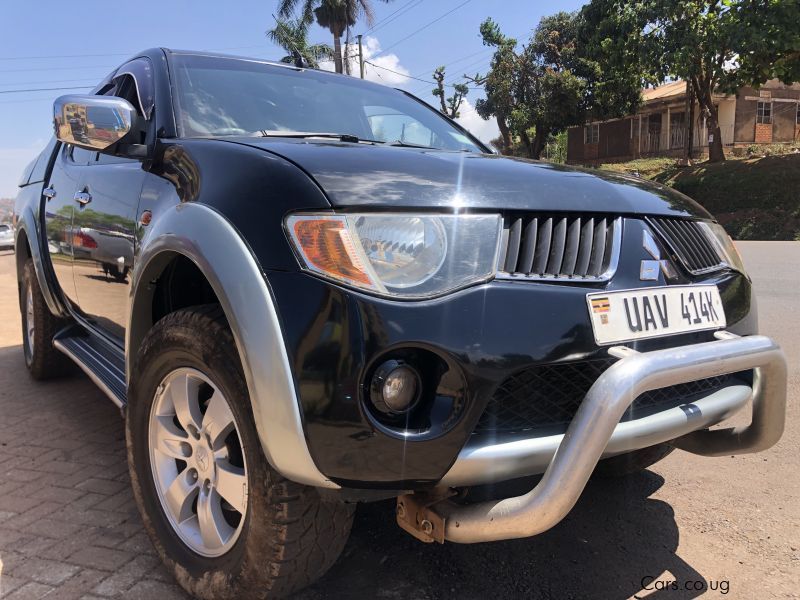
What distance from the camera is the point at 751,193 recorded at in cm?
1908

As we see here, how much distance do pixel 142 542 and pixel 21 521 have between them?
0.57 m

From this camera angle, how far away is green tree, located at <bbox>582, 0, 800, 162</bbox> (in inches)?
644

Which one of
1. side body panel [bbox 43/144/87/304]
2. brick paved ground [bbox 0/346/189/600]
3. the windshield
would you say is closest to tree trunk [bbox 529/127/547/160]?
the windshield

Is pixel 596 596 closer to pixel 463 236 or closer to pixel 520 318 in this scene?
pixel 520 318

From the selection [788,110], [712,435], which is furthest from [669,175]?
[712,435]

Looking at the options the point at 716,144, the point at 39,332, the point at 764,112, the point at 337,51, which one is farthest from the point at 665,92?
the point at 39,332

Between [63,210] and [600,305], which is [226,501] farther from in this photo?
[63,210]

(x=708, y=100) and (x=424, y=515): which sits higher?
(x=708, y=100)

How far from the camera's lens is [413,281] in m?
1.58

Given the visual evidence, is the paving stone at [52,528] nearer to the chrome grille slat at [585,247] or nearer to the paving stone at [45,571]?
the paving stone at [45,571]

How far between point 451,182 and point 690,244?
2.91 ft

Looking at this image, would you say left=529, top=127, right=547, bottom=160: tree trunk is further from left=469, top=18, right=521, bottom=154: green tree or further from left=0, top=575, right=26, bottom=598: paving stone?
left=0, top=575, right=26, bottom=598: paving stone

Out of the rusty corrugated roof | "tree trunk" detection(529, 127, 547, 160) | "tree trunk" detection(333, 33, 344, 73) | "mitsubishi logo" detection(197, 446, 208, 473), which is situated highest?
"tree trunk" detection(333, 33, 344, 73)

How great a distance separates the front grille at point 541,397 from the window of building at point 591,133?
3642 centimetres
